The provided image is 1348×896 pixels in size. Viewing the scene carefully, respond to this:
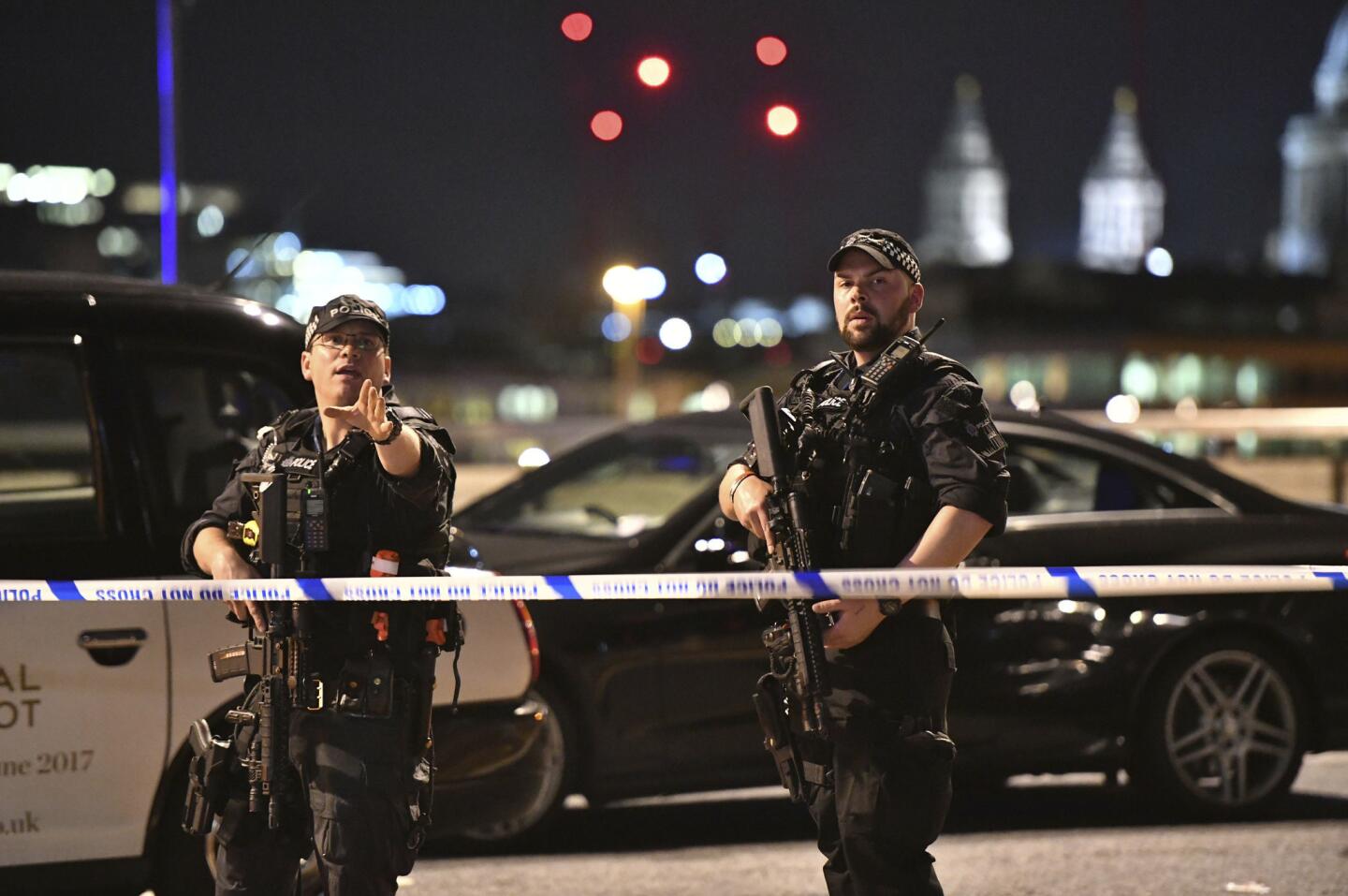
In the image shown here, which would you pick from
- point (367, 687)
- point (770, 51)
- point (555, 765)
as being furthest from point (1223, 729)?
point (770, 51)

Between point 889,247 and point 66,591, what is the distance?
6.80ft

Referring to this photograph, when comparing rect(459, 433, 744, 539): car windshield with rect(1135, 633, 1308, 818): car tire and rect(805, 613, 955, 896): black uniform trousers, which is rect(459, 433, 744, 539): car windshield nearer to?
rect(1135, 633, 1308, 818): car tire

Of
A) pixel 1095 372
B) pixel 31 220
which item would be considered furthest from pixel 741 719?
pixel 31 220

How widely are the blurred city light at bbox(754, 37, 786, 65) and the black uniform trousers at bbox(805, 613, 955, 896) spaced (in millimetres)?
6412

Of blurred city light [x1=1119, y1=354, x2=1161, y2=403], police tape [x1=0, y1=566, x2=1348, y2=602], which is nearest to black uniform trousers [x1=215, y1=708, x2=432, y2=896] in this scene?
police tape [x1=0, y1=566, x2=1348, y2=602]

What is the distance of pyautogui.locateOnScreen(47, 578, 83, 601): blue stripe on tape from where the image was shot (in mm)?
4520

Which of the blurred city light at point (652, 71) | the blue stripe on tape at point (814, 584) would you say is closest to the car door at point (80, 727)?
the blue stripe on tape at point (814, 584)

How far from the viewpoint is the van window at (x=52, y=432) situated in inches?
195

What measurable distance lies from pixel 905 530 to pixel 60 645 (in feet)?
6.78

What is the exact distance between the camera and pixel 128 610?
15.5 ft

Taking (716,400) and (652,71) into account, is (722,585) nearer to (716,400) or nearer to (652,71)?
(652,71)

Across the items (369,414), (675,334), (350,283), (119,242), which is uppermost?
(119,242)

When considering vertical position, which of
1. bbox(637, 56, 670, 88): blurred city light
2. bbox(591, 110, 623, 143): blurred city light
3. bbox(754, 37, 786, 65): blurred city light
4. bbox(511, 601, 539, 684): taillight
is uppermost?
A: bbox(754, 37, 786, 65): blurred city light

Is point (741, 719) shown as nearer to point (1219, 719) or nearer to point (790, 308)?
point (1219, 719)
